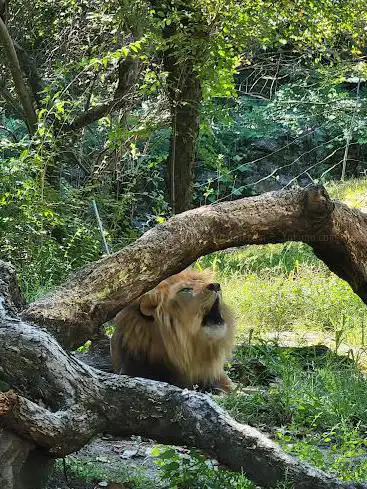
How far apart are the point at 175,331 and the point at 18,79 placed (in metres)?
4.84

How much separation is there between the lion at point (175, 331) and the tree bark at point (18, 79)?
441cm

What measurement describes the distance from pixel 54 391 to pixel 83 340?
75 centimetres

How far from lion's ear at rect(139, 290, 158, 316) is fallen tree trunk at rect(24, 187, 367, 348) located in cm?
33

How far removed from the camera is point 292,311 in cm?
675

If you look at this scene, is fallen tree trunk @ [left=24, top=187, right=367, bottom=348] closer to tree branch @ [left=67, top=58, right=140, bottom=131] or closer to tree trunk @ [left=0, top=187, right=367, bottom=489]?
tree trunk @ [left=0, top=187, right=367, bottom=489]

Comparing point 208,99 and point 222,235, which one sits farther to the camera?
point 208,99

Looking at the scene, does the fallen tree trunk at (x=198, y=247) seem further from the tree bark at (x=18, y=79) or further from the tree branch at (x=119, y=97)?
the tree bark at (x=18, y=79)

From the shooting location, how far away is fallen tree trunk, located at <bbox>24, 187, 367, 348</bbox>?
334 cm

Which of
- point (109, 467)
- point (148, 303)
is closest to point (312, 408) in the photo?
point (148, 303)

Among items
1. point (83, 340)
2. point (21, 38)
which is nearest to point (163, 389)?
point (83, 340)

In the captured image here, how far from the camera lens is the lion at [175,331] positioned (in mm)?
4215

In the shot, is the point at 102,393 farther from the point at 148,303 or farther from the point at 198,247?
the point at 148,303

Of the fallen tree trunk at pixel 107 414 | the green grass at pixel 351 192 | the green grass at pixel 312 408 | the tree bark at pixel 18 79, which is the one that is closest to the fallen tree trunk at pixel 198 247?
the fallen tree trunk at pixel 107 414

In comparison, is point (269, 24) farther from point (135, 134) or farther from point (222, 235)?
point (222, 235)
